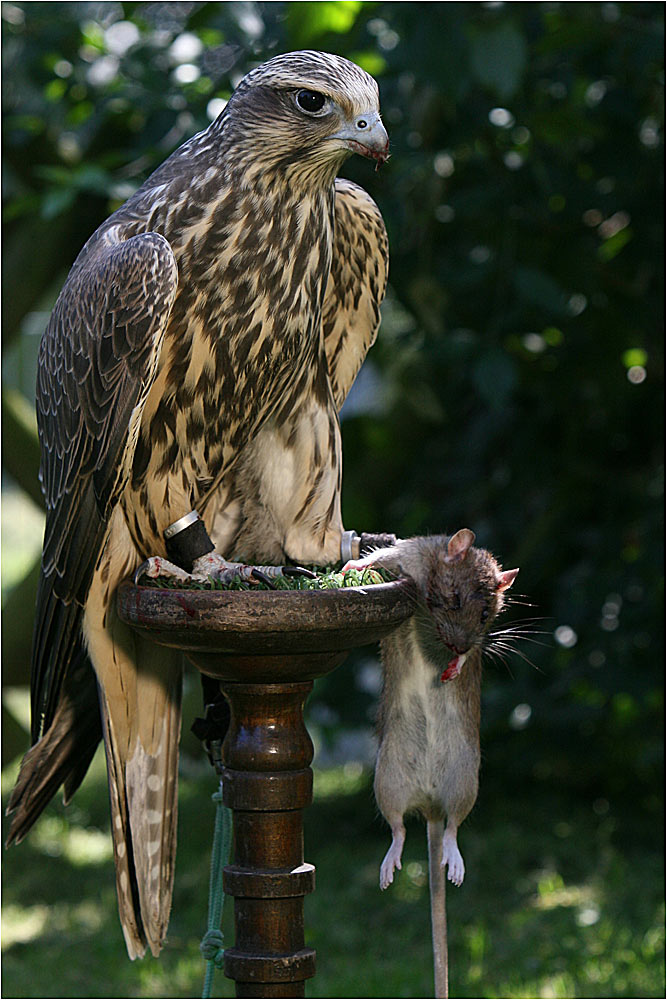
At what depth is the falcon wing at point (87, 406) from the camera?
1618mm

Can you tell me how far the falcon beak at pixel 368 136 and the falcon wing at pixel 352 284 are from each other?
349mm

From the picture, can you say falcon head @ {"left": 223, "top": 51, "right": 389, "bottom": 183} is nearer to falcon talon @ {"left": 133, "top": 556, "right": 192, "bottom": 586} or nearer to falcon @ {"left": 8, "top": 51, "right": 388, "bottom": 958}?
falcon @ {"left": 8, "top": 51, "right": 388, "bottom": 958}

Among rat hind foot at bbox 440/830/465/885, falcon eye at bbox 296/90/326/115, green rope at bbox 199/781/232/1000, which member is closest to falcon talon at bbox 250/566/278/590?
green rope at bbox 199/781/232/1000

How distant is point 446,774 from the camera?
164 centimetres

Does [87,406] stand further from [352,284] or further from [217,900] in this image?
[217,900]

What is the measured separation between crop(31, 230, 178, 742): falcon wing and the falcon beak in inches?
12.0

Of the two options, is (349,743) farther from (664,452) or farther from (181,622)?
(181,622)

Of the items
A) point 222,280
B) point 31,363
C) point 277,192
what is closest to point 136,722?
point 222,280

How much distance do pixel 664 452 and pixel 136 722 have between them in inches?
81.9

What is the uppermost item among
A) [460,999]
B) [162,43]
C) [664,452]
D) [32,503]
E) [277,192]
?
[162,43]

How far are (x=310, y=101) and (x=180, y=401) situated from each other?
18.7 inches

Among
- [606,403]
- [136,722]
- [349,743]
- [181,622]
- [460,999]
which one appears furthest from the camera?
[349,743]

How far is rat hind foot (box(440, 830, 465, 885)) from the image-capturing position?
5.07ft

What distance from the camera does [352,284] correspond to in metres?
1.99
